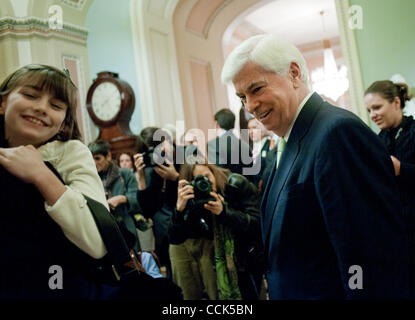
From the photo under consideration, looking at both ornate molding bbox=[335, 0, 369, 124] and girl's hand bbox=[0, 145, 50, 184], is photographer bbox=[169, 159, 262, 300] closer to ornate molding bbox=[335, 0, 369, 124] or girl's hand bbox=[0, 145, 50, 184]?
ornate molding bbox=[335, 0, 369, 124]

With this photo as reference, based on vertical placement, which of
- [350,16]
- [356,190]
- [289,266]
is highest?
[350,16]

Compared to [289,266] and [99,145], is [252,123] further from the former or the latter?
[289,266]

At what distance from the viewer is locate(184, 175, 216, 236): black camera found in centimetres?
110

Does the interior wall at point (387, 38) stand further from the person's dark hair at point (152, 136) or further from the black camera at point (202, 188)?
the person's dark hair at point (152, 136)

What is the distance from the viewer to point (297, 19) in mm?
4953

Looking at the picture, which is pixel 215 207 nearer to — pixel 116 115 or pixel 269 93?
pixel 269 93

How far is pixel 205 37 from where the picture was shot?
3.45m

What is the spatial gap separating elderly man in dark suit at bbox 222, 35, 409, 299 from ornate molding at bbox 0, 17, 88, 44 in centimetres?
33

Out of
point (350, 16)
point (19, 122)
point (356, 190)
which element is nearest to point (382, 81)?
point (350, 16)

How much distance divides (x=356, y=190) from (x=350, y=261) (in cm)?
12

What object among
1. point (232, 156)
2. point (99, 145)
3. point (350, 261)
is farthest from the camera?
point (232, 156)

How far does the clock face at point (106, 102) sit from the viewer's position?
2.16 meters

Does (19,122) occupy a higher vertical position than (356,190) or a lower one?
higher

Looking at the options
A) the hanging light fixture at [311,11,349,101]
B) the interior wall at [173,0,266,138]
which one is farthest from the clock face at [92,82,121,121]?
the hanging light fixture at [311,11,349,101]
